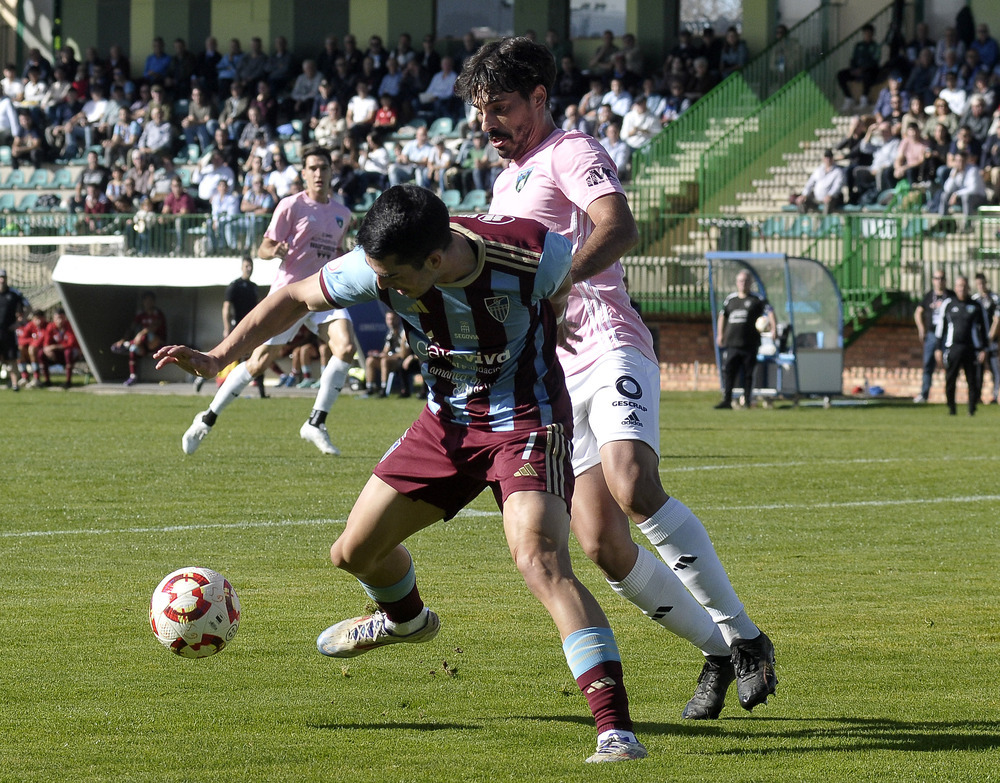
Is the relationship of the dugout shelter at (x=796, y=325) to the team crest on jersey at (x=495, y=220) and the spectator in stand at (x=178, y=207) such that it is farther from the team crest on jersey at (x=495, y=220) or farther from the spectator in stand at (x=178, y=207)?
the team crest on jersey at (x=495, y=220)

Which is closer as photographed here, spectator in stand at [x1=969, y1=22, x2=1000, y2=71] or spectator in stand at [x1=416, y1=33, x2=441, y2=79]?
spectator in stand at [x1=969, y1=22, x2=1000, y2=71]

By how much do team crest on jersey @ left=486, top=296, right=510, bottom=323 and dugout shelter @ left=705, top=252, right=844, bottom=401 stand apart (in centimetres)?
1931

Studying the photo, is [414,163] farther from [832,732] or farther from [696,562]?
[832,732]

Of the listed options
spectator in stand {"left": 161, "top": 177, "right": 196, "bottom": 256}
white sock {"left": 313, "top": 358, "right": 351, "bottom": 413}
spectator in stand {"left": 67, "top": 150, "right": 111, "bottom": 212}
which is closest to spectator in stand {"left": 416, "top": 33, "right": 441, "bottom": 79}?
spectator in stand {"left": 161, "top": 177, "right": 196, "bottom": 256}

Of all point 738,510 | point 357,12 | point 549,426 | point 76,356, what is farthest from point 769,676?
point 357,12

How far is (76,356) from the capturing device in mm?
28391

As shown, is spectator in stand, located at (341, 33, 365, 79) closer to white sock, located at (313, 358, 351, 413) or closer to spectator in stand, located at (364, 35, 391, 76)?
spectator in stand, located at (364, 35, 391, 76)

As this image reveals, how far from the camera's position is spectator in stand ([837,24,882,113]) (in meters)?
30.0

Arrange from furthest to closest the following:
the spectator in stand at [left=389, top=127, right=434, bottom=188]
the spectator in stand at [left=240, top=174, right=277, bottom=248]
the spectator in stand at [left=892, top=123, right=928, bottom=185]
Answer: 1. the spectator in stand at [left=389, top=127, right=434, bottom=188]
2. the spectator in stand at [left=240, top=174, right=277, bottom=248]
3. the spectator in stand at [left=892, top=123, right=928, bottom=185]

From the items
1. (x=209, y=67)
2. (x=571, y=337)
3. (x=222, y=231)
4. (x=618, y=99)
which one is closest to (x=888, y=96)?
(x=618, y=99)

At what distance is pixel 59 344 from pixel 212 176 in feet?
18.3

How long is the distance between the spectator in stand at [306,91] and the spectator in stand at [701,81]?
874cm

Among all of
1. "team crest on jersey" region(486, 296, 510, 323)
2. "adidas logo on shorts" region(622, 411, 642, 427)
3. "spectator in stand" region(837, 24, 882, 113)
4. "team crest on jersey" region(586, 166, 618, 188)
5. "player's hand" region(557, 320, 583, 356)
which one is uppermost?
"spectator in stand" region(837, 24, 882, 113)

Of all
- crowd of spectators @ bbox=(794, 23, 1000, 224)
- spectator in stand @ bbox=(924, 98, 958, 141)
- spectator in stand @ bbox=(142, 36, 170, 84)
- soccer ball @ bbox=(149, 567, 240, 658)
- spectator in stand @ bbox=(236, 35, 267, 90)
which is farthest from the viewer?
spectator in stand @ bbox=(142, 36, 170, 84)
